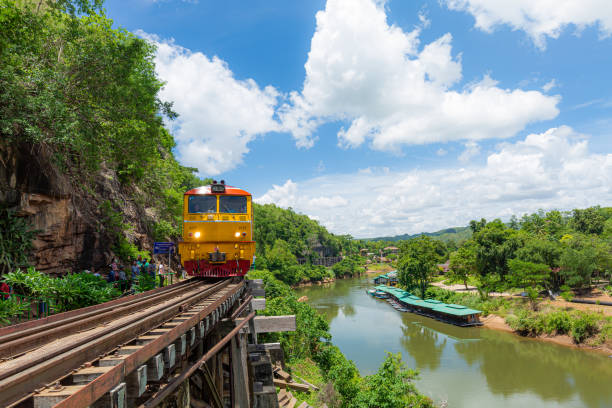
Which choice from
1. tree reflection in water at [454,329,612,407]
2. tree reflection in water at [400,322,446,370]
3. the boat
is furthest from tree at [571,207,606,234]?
tree reflection in water at [400,322,446,370]

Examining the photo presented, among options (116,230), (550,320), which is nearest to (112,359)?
(116,230)

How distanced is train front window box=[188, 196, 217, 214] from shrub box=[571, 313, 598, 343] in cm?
3005

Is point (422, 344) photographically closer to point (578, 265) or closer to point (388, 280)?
point (578, 265)

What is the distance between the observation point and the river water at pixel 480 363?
62.5ft

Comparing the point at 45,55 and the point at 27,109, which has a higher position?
the point at 45,55

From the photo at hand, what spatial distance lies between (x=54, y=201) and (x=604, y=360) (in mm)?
34681

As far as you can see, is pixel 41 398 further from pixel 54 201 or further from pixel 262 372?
pixel 54 201

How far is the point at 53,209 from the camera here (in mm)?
12680

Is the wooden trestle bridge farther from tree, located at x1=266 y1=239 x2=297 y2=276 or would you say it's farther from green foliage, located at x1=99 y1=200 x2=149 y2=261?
tree, located at x1=266 y1=239 x2=297 y2=276

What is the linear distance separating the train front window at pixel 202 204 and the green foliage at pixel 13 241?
5577 millimetres

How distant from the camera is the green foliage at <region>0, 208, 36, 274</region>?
10.5 meters

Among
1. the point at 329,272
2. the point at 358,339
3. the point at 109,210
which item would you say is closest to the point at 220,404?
the point at 109,210

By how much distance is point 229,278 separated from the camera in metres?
11.9

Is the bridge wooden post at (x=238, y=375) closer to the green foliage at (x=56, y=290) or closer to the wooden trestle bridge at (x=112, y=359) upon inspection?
the wooden trestle bridge at (x=112, y=359)
